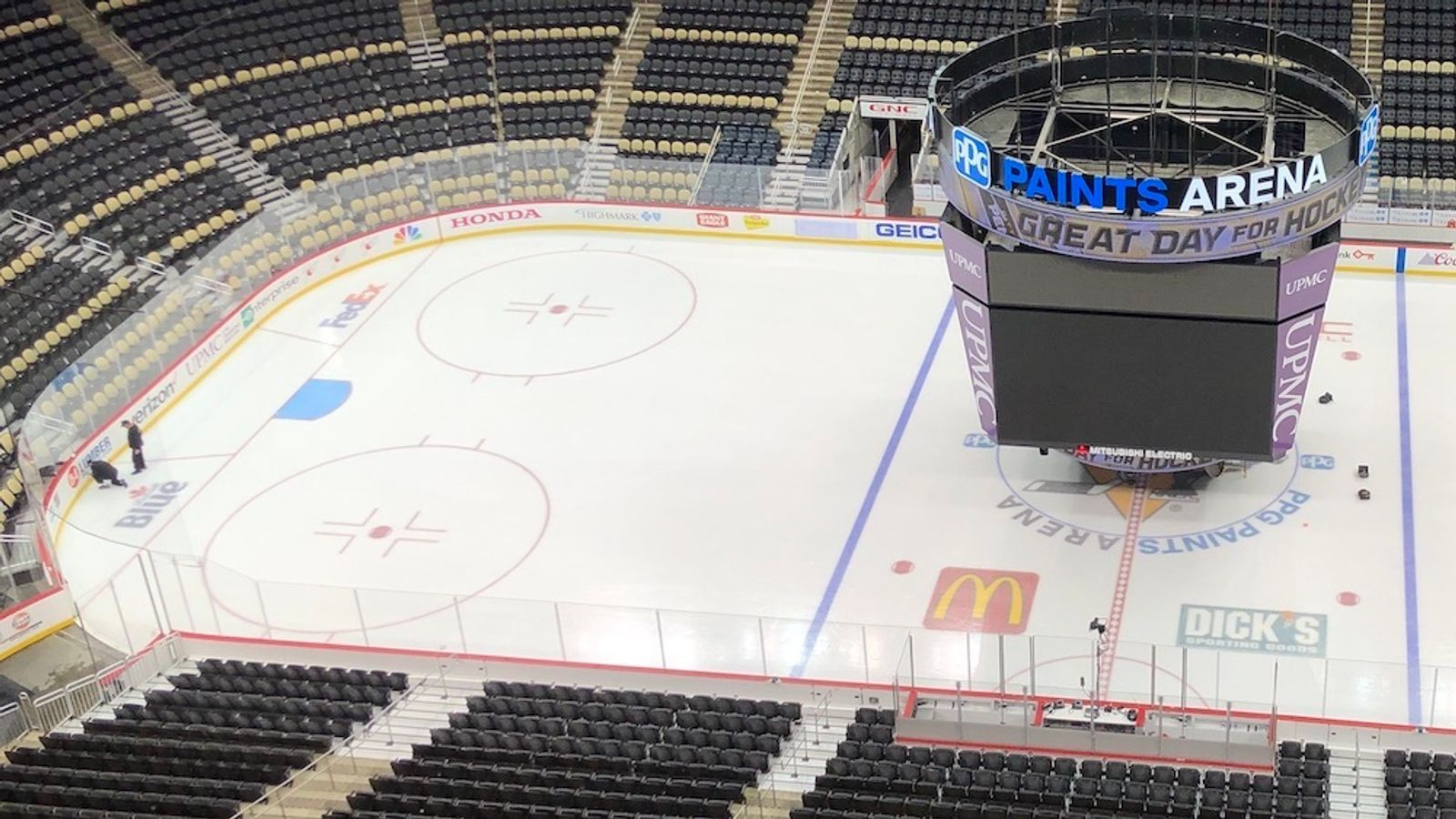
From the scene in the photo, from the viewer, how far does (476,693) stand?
21.7m

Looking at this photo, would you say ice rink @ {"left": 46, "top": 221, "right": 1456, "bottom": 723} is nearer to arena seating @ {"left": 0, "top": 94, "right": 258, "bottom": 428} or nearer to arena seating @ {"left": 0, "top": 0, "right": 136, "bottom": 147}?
Result: arena seating @ {"left": 0, "top": 94, "right": 258, "bottom": 428}

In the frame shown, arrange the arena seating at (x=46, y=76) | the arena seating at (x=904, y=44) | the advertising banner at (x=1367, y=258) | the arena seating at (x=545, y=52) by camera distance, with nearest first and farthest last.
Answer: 1. the advertising banner at (x=1367, y=258)
2. the arena seating at (x=46, y=76)
3. the arena seating at (x=904, y=44)
4. the arena seating at (x=545, y=52)

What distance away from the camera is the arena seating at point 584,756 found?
58.3 ft

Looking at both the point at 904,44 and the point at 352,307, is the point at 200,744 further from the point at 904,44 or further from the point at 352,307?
the point at 904,44

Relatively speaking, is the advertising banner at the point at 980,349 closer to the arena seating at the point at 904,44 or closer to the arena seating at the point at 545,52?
the arena seating at the point at 904,44

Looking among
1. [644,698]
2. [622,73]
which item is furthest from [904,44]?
[644,698]

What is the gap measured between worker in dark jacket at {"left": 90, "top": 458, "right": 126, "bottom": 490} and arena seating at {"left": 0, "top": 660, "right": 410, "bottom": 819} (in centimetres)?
642

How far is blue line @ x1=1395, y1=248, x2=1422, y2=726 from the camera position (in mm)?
19062

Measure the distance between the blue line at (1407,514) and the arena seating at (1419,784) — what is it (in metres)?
0.78

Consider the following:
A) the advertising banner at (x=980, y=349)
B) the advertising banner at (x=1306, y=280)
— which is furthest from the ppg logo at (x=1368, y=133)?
the advertising banner at (x=980, y=349)

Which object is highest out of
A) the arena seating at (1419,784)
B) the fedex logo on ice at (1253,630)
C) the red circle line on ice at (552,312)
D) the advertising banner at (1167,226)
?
the advertising banner at (1167,226)

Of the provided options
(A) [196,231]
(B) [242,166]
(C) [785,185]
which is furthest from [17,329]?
(C) [785,185]

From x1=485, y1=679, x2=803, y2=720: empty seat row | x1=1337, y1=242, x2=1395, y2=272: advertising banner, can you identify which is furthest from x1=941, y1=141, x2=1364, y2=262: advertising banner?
x1=1337, y1=242, x2=1395, y2=272: advertising banner

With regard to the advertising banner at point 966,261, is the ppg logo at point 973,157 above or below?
above
